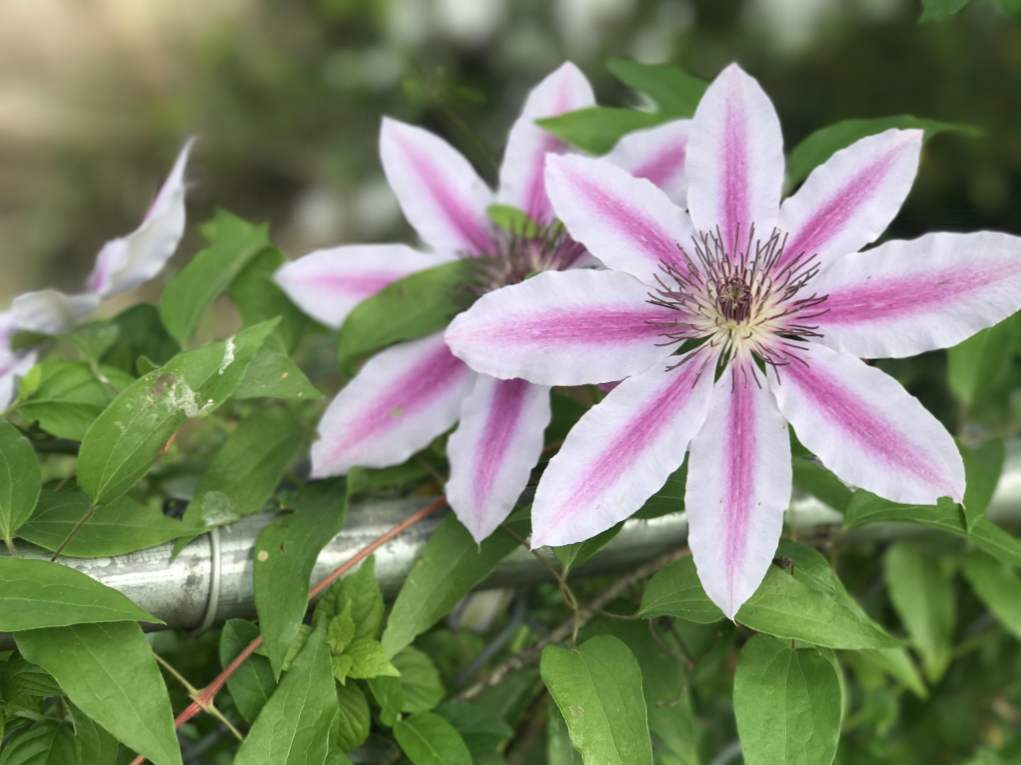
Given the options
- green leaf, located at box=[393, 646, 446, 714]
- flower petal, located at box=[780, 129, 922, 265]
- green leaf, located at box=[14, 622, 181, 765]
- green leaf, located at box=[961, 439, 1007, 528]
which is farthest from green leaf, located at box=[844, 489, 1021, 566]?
green leaf, located at box=[14, 622, 181, 765]

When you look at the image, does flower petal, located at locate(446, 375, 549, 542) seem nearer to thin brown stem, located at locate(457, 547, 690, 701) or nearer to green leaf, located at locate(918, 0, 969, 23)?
thin brown stem, located at locate(457, 547, 690, 701)

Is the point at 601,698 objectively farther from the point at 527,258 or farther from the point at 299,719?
the point at 527,258

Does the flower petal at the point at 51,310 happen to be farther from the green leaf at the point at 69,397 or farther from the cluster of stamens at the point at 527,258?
the cluster of stamens at the point at 527,258

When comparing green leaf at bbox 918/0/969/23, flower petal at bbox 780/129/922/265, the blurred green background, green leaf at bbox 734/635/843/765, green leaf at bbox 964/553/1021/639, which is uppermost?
green leaf at bbox 918/0/969/23

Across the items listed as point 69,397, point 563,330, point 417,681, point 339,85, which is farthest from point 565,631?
point 339,85

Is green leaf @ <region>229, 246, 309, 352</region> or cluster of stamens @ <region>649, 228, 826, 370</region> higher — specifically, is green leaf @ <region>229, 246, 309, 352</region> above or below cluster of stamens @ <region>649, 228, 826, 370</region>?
below
